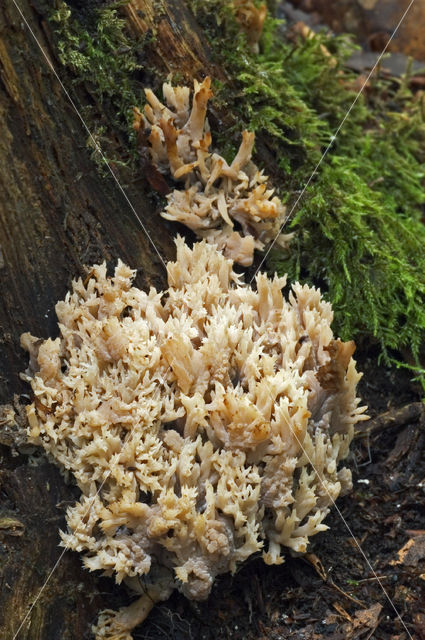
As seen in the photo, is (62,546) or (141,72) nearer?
(62,546)

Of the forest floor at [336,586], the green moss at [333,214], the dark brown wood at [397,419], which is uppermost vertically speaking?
the green moss at [333,214]

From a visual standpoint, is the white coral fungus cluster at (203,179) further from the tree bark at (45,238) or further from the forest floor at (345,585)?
the forest floor at (345,585)

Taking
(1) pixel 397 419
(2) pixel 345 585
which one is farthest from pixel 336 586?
(1) pixel 397 419

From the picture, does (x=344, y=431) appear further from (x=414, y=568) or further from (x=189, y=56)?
(x=189, y=56)

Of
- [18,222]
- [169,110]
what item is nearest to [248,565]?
[18,222]

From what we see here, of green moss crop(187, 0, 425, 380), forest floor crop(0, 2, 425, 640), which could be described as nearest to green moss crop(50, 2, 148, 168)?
green moss crop(187, 0, 425, 380)

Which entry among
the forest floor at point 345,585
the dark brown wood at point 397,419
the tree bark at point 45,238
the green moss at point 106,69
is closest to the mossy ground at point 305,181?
the green moss at point 106,69
